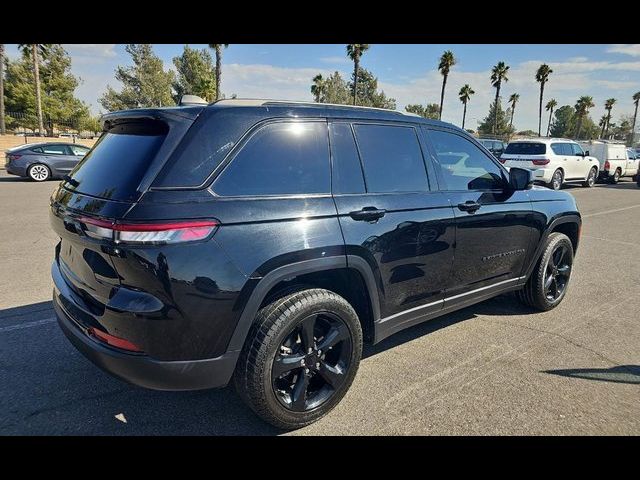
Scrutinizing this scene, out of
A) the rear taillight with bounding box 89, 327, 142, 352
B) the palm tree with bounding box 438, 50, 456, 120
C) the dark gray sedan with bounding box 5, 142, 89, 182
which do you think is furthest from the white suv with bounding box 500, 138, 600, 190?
the palm tree with bounding box 438, 50, 456, 120

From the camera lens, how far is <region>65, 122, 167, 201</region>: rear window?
6.66ft

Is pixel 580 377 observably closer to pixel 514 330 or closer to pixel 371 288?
pixel 514 330

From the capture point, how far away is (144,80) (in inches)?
2239

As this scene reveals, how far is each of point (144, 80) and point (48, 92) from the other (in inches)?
592

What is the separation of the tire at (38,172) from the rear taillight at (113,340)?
578 inches

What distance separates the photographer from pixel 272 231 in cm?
214

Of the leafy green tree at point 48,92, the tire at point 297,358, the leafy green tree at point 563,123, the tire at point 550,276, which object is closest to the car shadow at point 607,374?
the tire at point 550,276

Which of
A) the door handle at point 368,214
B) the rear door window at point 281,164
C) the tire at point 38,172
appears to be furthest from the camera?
the tire at point 38,172

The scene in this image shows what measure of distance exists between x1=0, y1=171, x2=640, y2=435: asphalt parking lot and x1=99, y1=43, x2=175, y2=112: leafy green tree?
60186 millimetres

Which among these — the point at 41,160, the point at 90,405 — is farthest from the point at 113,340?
the point at 41,160

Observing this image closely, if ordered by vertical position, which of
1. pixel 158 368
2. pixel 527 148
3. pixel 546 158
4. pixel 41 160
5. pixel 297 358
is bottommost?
pixel 297 358

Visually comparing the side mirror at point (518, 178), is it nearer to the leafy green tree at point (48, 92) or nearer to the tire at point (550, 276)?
the tire at point (550, 276)

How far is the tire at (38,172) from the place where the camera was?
540 inches

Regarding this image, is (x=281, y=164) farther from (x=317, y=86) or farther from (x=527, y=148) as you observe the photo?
(x=317, y=86)
